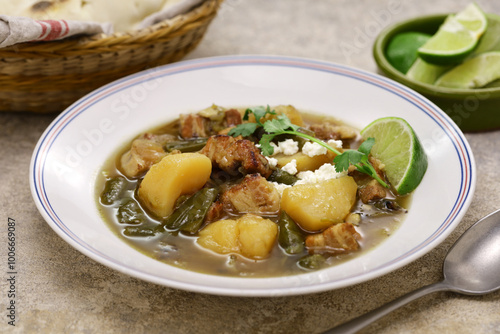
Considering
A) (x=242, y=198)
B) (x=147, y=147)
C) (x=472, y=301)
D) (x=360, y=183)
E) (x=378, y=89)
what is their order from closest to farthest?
(x=472, y=301) → (x=242, y=198) → (x=360, y=183) → (x=147, y=147) → (x=378, y=89)

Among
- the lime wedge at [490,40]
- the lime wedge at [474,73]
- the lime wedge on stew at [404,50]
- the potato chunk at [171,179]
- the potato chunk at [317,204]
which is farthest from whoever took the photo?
the lime wedge on stew at [404,50]

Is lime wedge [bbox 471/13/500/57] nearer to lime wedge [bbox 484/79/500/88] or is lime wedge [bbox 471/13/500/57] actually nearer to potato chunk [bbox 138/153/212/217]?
lime wedge [bbox 484/79/500/88]

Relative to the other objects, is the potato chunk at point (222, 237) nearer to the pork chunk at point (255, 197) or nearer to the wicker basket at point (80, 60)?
the pork chunk at point (255, 197)

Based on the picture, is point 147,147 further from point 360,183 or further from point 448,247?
point 448,247

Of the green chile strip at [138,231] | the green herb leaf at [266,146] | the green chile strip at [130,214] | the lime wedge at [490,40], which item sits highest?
the lime wedge at [490,40]

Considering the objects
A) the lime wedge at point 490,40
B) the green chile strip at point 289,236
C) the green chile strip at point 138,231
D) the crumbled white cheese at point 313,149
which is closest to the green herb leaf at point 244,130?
the crumbled white cheese at point 313,149

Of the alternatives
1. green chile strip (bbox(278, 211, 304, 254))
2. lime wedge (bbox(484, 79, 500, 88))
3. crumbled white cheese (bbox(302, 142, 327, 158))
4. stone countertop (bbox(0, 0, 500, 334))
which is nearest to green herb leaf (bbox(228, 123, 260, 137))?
crumbled white cheese (bbox(302, 142, 327, 158))

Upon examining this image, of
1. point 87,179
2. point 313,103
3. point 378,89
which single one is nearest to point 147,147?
point 87,179
